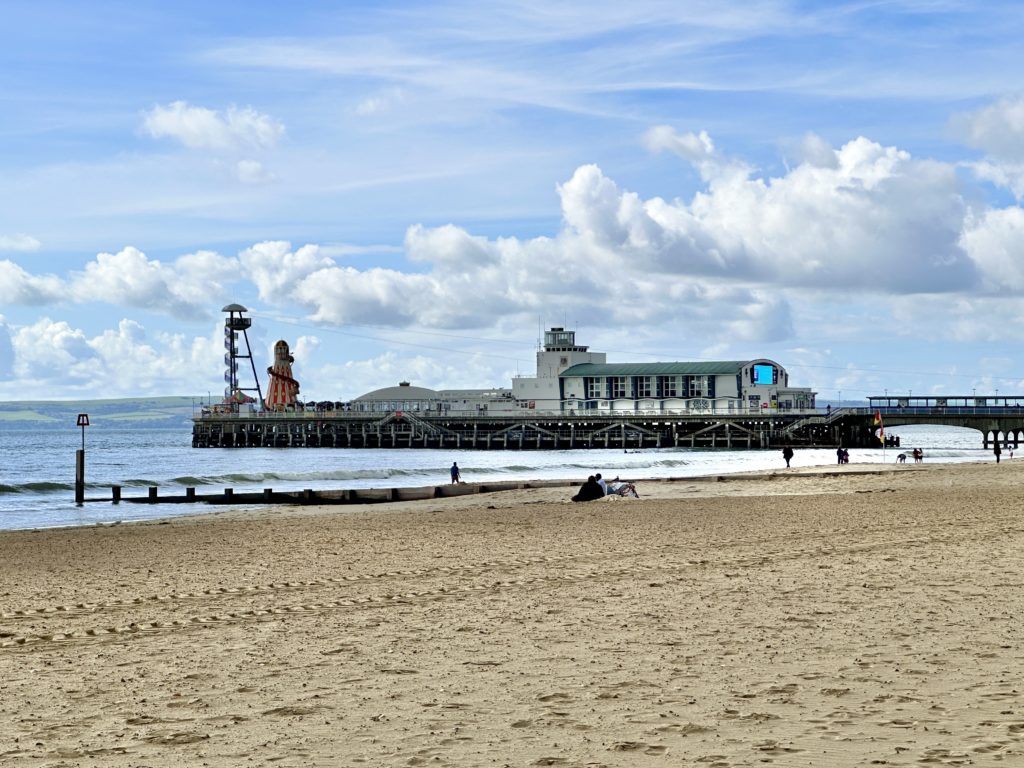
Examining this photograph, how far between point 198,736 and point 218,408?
11320 cm

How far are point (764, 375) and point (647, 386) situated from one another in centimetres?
959

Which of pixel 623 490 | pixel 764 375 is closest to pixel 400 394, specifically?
pixel 764 375

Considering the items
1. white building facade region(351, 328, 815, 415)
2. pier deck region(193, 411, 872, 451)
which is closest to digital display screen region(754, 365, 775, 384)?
white building facade region(351, 328, 815, 415)

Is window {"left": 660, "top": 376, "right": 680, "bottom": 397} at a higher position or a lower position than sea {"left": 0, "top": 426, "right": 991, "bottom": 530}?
higher

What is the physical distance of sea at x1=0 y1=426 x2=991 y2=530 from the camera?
38000 mm

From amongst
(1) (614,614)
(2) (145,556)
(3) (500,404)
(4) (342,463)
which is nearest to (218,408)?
(3) (500,404)

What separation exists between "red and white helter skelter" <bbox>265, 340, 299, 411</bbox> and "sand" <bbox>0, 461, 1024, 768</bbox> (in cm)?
10211

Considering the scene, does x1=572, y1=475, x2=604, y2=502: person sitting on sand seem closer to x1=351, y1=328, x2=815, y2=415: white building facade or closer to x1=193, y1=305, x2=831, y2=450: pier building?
x1=193, y1=305, x2=831, y2=450: pier building

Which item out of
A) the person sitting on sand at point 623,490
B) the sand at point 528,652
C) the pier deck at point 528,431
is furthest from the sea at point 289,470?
the sand at point 528,652

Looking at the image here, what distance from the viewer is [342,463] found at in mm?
77312

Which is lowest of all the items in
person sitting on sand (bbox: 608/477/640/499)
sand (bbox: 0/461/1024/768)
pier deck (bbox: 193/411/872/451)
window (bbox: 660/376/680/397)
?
sand (bbox: 0/461/1024/768)

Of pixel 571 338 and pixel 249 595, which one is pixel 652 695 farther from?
pixel 571 338

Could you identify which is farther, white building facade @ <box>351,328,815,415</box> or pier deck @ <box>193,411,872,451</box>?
→ white building facade @ <box>351,328,815,415</box>

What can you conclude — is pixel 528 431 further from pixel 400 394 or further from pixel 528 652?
pixel 528 652
